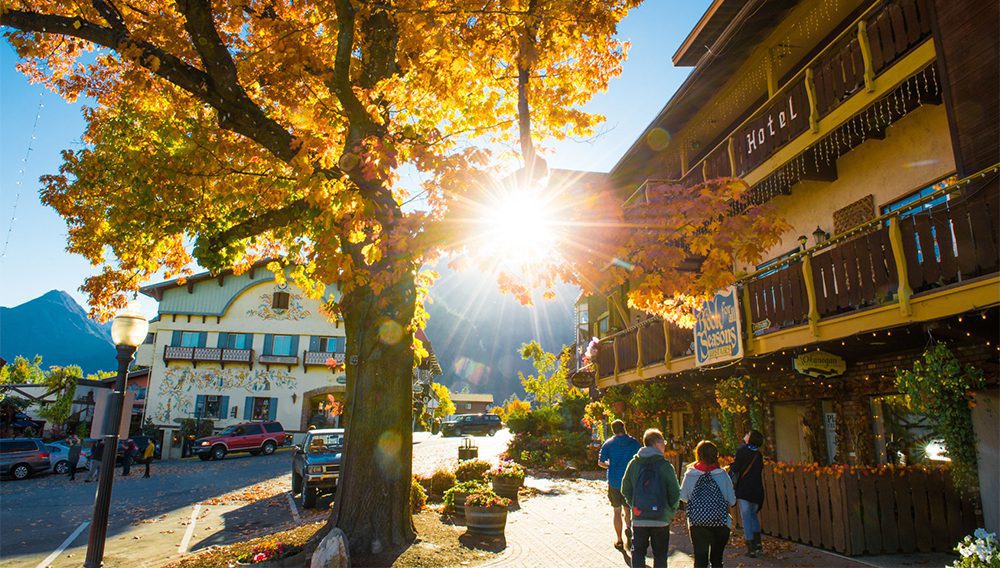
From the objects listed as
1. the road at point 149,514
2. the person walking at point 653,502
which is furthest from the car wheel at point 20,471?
the person walking at point 653,502

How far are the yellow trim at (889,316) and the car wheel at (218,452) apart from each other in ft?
99.2

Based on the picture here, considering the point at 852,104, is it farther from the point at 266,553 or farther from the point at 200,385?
the point at 200,385

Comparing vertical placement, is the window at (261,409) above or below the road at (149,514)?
above

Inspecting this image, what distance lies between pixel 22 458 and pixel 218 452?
9.29 m

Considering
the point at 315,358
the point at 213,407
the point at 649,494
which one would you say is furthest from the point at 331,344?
the point at 649,494

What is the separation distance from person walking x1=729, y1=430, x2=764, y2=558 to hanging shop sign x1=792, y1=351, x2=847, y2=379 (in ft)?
7.19

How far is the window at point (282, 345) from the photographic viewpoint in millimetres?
43031

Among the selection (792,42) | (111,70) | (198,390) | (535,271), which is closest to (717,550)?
(535,271)

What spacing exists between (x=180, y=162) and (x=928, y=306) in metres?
11.7

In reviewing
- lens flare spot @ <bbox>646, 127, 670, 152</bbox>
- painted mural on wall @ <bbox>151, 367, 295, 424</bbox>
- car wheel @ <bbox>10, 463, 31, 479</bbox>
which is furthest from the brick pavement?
painted mural on wall @ <bbox>151, 367, 295, 424</bbox>

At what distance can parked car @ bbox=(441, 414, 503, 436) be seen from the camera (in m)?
49.2

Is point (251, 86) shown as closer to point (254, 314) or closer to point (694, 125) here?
point (694, 125)

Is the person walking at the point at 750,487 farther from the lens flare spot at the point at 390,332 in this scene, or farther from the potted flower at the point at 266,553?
the potted flower at the point at 266,553

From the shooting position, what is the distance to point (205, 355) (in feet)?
136
